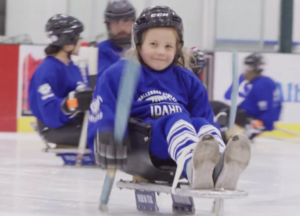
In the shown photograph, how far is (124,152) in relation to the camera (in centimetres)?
223

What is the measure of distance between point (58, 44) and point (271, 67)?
3053mm

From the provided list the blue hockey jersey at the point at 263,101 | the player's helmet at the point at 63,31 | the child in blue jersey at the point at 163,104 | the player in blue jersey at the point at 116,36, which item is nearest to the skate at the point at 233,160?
the child in blue jersey at the point at 163,104

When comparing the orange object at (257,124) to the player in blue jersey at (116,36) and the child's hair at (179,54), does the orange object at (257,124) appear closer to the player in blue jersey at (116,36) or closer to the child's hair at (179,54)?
the player in blue jersey at (116,36)

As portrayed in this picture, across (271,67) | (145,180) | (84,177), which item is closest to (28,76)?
(271,67)

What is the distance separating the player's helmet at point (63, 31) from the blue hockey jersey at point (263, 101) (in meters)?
2.41

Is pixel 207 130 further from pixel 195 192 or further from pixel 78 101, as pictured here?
pixel 78 101

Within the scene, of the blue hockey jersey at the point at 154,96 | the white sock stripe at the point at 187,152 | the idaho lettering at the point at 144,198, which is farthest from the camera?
the idaho lettering at the point at 144,198

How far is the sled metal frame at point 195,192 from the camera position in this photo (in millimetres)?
1986

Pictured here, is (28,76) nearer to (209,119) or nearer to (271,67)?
(271,67)

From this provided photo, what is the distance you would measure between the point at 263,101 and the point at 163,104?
162 inches

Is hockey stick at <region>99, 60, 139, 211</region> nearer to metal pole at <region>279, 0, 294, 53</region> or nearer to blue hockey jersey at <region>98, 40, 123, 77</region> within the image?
blue hockey jersey at <region>98, 40, 123, 77</region>

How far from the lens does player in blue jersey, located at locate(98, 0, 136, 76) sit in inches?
163

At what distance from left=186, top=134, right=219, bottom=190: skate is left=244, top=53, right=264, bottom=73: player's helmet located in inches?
179

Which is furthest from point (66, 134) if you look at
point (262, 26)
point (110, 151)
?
point (262, 26)
